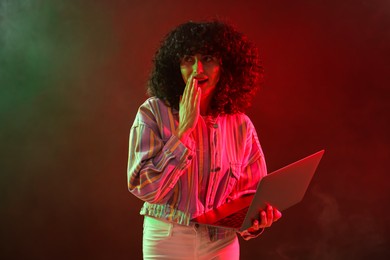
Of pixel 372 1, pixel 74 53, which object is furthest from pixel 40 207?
pixel 372 1

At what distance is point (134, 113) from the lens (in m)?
2.61

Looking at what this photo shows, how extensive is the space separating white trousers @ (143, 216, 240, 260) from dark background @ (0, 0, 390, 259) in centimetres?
117

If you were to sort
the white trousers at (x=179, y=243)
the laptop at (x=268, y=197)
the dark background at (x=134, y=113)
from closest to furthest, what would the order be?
1. the laptop at (x=268, y=197)
2. the white trousers at (x=179, y=243)
3. the dark background at (x=134, y=113)

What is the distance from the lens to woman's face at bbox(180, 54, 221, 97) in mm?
1521

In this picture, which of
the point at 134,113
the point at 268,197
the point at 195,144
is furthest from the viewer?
the point at 134,113

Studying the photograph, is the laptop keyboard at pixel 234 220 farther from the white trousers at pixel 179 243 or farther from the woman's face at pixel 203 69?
the woman's face at pixel 203 69

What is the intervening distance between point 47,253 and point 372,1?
214 centimetres

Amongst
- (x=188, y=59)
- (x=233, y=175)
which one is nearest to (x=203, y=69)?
(x=188, y=59)

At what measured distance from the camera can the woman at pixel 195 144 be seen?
1.40 metres

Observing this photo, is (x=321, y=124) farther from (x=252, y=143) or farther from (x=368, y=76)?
(x=252, y=143)

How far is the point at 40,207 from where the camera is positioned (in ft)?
8.82

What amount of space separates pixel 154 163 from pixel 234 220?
272mm

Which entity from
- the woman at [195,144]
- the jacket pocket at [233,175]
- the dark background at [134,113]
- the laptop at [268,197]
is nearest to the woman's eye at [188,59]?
the woman at [195,144]

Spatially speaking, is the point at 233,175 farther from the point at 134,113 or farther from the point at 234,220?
the point at 134,113
